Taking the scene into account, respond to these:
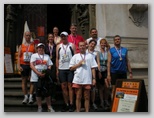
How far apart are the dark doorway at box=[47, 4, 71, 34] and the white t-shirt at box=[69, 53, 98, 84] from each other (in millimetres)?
2934

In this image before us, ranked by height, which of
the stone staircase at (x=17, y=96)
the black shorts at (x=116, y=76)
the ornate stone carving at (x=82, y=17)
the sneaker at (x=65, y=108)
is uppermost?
the ornate stone carving at (x=82, y=17)

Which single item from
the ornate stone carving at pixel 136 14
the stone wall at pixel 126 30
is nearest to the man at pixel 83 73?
the stone wall at pixel 126 30

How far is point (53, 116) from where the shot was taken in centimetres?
460

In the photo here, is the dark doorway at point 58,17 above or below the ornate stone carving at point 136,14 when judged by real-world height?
above

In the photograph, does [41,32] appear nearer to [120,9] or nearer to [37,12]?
[37,12]

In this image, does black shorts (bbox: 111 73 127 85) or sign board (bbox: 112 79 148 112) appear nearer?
sign board (bbox: 112 79 148 112)

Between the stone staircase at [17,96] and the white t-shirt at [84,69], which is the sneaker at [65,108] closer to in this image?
the stone staircase at [17,96]

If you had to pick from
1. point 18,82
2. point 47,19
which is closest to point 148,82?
point 18,82

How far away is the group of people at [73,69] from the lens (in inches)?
180

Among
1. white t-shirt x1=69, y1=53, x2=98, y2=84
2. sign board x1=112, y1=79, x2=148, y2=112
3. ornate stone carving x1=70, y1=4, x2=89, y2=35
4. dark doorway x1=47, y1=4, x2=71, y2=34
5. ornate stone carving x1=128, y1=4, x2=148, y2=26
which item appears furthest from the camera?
dark doorway x1=47, y1=4, x2=71, y2=34

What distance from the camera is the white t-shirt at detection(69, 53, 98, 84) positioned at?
4.51 meters

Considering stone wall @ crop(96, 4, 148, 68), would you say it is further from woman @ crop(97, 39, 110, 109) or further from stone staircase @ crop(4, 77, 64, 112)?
stone staircase @ crop(4, 77, 64, 112)

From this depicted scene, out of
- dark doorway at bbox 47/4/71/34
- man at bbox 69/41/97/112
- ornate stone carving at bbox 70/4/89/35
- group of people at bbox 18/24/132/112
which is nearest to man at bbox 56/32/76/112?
group of people at bbox 18/24/132/112

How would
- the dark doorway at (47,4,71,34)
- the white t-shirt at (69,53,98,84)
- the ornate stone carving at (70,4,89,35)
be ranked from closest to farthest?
1. the white t-shirt at (69,53,98,84)
2. the ornate stone carving at (70,4,89,35)
3. the dark doorway at (47,4,71,34)
